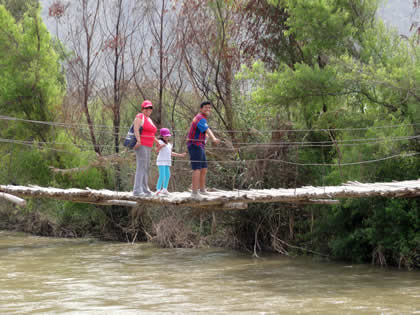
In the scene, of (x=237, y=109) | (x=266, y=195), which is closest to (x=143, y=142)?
(x=266, y=195)

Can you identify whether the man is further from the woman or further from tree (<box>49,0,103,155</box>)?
tree (<box>49,0,103,155</box>)

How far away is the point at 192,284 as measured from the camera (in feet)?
28.3

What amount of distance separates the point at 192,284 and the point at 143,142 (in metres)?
2.18

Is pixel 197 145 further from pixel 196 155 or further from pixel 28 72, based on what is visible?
pixel 28 72

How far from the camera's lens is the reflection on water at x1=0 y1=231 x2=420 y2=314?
6953 millimetres

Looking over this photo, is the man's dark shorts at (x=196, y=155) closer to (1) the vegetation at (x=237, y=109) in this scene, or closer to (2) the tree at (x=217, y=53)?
(1) the vegetation at (x=237, y=109)

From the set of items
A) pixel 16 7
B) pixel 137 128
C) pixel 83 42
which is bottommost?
pixel 137 128

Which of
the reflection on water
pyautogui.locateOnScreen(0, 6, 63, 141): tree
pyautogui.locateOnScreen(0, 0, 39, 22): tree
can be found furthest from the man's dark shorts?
pyautogui.locateOnScreen(0, 0, 39, 22): tree

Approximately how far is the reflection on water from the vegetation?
30.7 inches

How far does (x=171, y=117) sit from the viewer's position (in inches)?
570

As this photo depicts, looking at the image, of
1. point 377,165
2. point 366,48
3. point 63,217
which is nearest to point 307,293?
point 377,165

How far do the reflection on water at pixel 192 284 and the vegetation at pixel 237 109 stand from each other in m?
0.78

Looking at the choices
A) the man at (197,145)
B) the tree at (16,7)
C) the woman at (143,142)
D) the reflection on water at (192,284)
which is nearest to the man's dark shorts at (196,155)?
the man at (197,145)

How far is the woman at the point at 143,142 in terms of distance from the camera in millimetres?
7582
